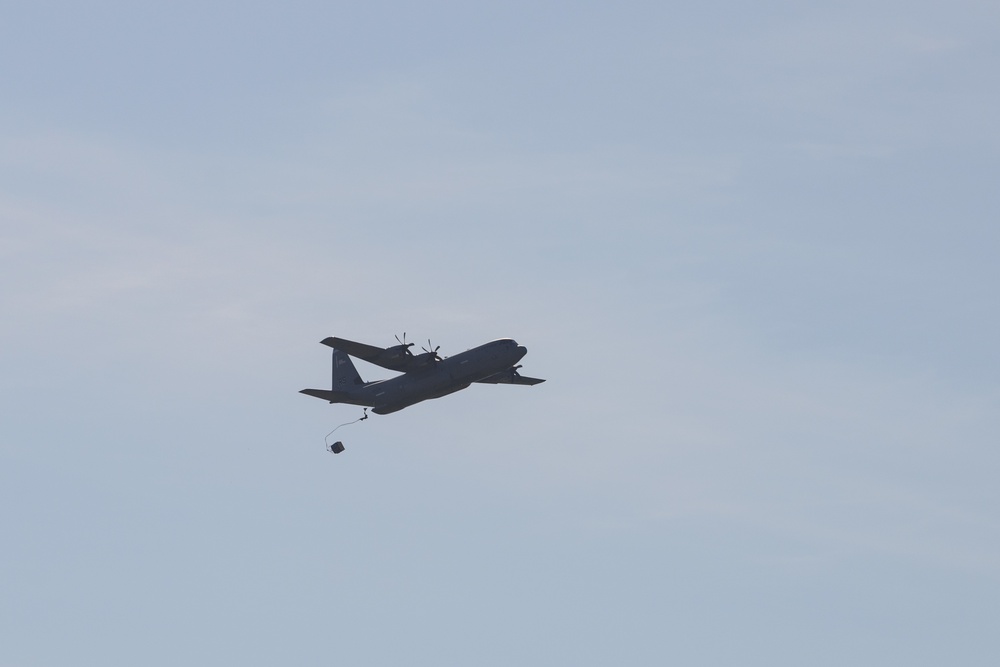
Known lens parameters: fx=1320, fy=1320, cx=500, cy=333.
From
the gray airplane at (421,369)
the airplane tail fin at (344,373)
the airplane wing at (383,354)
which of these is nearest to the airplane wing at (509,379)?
the gray airplane at (421,369)

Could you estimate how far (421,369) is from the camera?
96.5 meters

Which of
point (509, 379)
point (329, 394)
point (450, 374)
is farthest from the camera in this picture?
point (509, 379)

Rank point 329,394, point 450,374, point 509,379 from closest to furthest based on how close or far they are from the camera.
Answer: point 450,374 → point 329,394 → point 509,379

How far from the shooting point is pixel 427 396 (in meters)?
96.1

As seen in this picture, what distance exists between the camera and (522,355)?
95625mm

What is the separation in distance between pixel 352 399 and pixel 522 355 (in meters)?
13.4

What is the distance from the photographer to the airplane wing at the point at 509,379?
327 feet

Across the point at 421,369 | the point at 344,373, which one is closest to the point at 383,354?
the point at 421,369

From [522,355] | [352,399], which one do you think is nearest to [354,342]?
[352,399]

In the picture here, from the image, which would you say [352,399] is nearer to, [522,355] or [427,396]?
[427,396]

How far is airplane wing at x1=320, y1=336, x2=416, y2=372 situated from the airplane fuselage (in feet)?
3.10

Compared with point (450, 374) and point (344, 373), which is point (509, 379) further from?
point (344, 373)

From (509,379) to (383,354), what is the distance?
11.5 meters

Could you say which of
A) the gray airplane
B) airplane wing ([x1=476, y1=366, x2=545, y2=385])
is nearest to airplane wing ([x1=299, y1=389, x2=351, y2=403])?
the gray airplane
